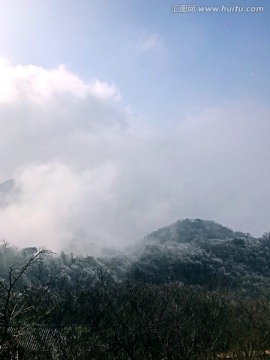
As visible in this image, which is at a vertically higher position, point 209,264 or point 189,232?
point 189,232

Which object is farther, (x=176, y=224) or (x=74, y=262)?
(x=176, y=224)

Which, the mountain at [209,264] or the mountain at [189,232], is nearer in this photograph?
the mountain at [209,264]

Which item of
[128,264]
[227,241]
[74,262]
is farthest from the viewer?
[227,241]

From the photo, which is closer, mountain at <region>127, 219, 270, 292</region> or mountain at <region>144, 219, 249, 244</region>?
mountain at <region>127, 219, 270, 292</region>

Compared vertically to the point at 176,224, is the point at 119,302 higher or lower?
lower

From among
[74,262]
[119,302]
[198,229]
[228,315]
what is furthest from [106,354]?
[198,229]

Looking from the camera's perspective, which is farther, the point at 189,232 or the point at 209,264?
the point at 189,232

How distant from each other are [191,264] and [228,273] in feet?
31.9

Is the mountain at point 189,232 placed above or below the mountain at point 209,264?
above

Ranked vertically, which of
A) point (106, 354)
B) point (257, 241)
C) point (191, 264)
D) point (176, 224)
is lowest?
point (106, 354)

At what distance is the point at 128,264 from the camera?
275 ft

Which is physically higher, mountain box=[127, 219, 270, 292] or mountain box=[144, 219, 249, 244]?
mountain box=[144, 219, 249, 244]

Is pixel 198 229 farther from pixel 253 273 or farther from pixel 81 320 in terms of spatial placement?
pixel 81 320

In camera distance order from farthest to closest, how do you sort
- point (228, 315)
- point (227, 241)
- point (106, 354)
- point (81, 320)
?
point (227, 241)
point (228, 315)
point (81, 320)
point (106, 354)
